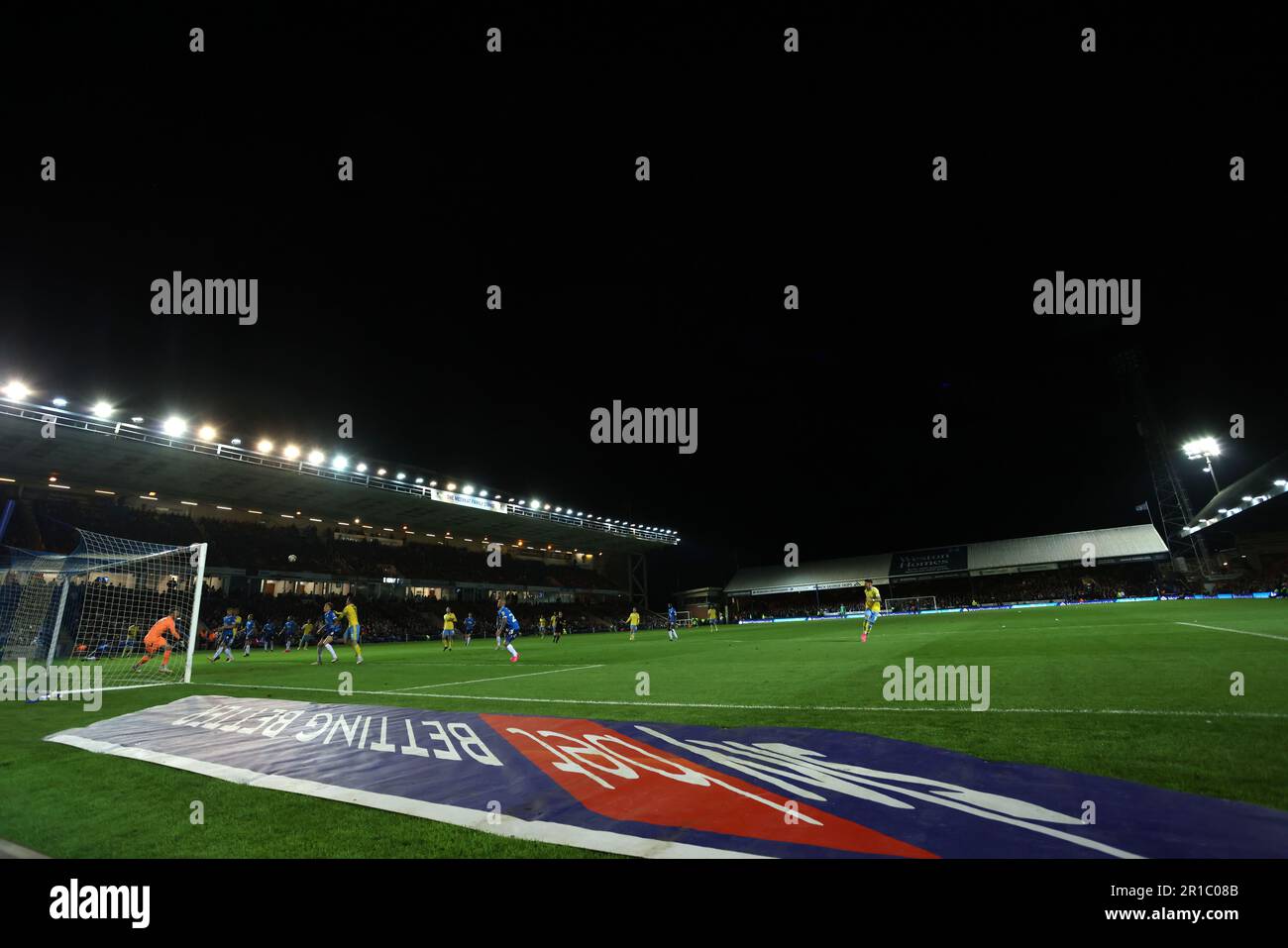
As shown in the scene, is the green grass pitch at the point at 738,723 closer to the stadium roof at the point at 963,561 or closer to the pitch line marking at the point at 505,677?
the pitch line marking at the point at 505,677

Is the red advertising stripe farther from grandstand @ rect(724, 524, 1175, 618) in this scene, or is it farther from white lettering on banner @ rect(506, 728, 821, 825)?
grandstand @ rect(724, 524, 1175, 618)

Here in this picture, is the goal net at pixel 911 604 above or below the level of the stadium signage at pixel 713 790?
below

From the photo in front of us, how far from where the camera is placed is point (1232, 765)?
3582 millimetres

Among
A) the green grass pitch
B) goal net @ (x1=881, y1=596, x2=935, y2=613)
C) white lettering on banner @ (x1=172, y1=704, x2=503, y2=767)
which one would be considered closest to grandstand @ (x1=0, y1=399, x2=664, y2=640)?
goal net @ (x1=881, y1=596, x2=935, y2=613)

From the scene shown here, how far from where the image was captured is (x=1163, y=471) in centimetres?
5056

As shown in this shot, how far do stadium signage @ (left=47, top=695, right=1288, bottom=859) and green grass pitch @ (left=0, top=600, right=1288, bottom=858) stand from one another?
0.28m

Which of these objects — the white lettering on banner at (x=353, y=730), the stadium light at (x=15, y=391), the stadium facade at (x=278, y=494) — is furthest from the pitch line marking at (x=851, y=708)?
the stadium facade at (x=278, y=494)

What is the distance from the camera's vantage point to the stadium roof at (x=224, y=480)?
30.0 metres

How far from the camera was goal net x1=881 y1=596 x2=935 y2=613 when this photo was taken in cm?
5885

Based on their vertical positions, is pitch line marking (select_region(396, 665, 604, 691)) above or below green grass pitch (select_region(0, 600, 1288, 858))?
below

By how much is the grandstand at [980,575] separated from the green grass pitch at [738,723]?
50258 mm

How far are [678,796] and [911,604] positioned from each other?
65.5m

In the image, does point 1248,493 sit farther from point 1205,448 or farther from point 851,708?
point 851,708
